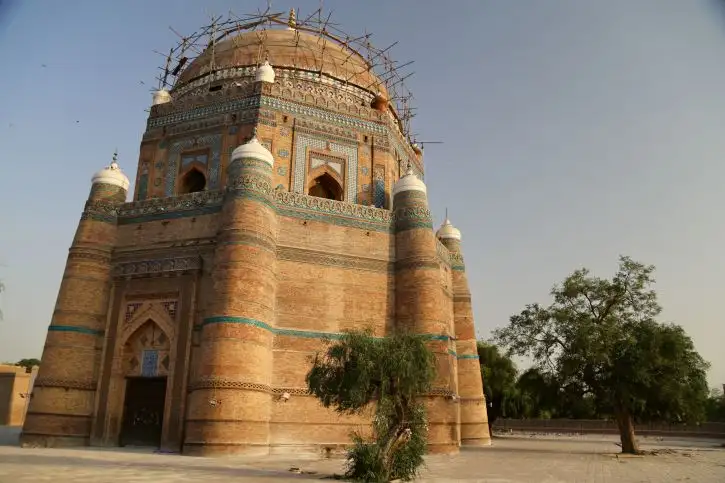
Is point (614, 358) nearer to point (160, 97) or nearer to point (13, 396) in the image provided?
point (160, 97)

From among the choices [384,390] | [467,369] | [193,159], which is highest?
[193,159]

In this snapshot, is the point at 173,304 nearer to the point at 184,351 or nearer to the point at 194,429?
the point at 184,351

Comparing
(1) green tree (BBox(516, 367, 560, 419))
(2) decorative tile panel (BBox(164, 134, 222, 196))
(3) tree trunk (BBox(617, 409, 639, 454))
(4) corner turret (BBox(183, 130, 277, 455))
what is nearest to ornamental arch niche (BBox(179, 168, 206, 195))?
(2) decorative tile panel (BBox(164, 134, 222, 196))

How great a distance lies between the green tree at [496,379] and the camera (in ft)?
100.0

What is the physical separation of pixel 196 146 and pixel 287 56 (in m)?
5.48

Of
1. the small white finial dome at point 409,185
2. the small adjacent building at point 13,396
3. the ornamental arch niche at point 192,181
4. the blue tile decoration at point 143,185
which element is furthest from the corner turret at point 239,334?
the small adjacent building at point 13,396

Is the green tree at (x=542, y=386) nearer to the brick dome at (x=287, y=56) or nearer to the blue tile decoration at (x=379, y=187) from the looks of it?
the blue tile decoration at (x=379, y=187)

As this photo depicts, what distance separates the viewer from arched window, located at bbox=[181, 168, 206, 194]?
64.0 ft

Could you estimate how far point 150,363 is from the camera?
15.4 meters

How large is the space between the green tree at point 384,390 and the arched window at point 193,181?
36.9 feet

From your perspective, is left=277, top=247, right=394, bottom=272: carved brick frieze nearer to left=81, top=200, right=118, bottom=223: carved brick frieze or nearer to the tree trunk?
left=81, top=200, right=118, bottom=223: carved brick frieze

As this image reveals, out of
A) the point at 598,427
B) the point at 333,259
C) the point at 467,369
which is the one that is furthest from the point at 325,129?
the point at 598,427

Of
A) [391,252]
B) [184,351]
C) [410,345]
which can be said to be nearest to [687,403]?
[391,252]

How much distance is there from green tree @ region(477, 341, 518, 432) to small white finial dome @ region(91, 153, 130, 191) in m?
20.0
